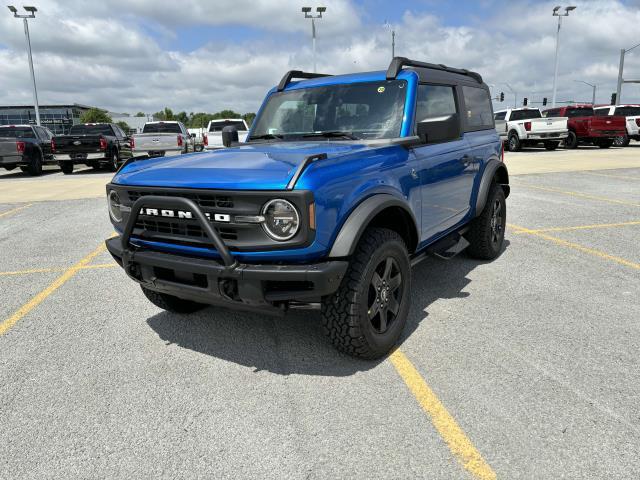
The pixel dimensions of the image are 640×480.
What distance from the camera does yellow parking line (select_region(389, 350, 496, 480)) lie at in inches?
87.5

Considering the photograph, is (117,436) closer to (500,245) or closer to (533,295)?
(533,295)

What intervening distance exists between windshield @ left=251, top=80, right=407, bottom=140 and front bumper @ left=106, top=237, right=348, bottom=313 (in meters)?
1.43

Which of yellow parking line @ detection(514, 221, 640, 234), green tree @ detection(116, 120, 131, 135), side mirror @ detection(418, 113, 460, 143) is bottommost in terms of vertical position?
yellow parking line @ detection(514, 221, 640, 234)

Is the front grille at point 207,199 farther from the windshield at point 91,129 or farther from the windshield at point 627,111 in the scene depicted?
the windshield at point 627,111

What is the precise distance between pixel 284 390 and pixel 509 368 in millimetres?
1375

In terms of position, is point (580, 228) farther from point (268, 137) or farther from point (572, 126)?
point (572, 126)

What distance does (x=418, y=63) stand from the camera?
13.8 ft

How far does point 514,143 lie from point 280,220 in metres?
21.8

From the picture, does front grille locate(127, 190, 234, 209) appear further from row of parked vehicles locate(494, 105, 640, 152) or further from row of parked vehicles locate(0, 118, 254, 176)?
row of parked vehicles locate(494, 105, 640, 152)

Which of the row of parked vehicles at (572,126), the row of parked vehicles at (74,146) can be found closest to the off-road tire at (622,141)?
the row of parked vehicles at (572,126)

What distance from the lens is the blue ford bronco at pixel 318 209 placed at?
106 inches

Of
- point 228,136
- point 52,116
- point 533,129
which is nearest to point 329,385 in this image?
point 228,136

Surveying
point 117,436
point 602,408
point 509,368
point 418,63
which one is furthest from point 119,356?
point 418,63

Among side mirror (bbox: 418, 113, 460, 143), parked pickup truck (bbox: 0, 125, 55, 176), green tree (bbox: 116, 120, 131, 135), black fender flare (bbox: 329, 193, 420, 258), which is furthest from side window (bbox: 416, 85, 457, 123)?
green tree (bbox: 116, 120, 131, 135)
